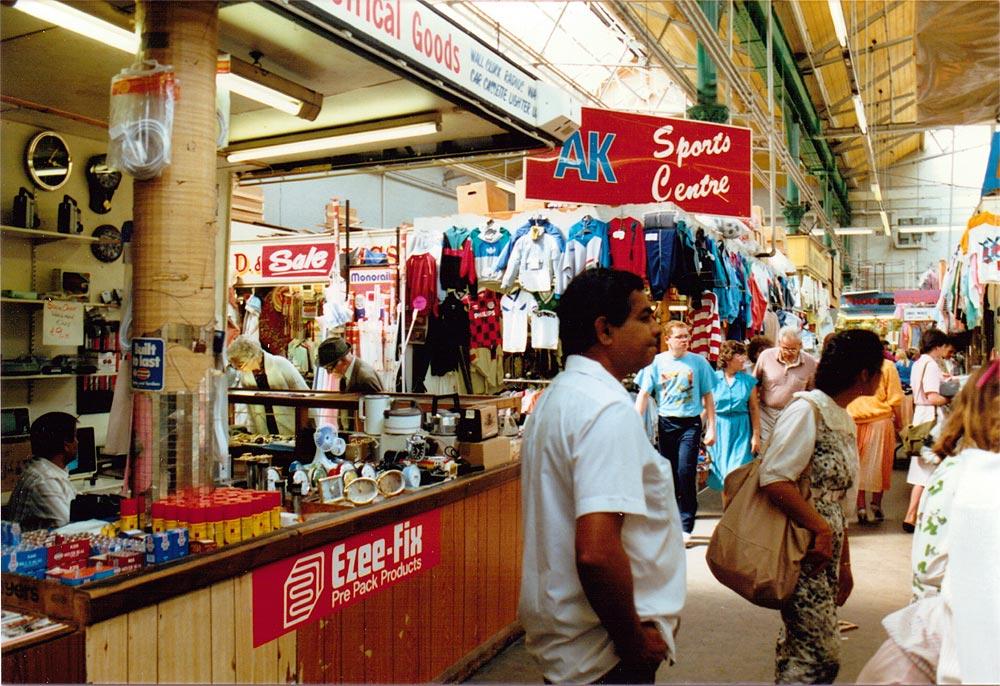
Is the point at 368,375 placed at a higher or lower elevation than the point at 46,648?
higher

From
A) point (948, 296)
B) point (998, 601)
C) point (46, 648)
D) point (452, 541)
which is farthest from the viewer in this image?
point (948, 296)

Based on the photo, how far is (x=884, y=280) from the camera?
3484 centimetres

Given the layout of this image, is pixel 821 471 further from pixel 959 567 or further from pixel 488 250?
pixel 488 250

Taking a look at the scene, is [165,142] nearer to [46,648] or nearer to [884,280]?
[46,648]

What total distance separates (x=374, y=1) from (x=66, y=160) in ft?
10.4

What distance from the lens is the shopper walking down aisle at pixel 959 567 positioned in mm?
1260

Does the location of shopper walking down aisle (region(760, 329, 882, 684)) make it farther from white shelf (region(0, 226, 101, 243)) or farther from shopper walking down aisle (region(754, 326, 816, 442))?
white shelf (region(0, 226, 101, 243))

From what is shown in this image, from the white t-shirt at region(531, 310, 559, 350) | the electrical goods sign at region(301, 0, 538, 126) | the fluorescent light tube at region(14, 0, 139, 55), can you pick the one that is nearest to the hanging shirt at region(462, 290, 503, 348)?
the white t-shirt at region(531, 310, 559, 350)

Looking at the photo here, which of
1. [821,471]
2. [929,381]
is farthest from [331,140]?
[929,381]

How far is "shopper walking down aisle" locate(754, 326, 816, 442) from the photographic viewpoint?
660 centimetres

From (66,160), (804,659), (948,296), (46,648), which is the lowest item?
(804,659)

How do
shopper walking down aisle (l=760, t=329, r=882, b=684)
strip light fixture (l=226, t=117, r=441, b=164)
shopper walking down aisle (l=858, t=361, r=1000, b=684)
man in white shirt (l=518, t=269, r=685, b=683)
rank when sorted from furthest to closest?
strip light fixture (l=226, t=117, r=441, b=164)
shopper walking down aisle (l=760, t=329, r=882, b=684)
man in white shirt (l=518, t=269, r=685, b=683)
shopper walking down aisle (l=858, t=361, r=1000, b=684)

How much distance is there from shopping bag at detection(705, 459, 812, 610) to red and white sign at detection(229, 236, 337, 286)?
600 cm

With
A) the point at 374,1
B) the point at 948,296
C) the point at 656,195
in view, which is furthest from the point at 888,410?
the point at 374,1
